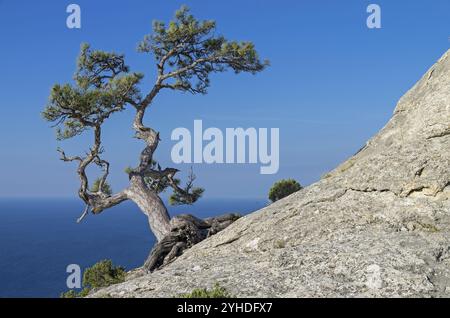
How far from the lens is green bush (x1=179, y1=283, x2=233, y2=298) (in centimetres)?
1023

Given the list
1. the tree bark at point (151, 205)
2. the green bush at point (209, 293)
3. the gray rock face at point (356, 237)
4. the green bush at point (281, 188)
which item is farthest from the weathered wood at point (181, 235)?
the green bush at point (281, 188)

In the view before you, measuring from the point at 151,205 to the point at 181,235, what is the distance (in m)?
4.29

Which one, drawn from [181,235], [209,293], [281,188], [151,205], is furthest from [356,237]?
[281,188]

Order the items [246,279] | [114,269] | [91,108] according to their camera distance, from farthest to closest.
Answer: [114,269]
[91,108]
[246,279]

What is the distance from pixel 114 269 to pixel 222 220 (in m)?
9.11

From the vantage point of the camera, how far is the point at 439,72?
18391 mm

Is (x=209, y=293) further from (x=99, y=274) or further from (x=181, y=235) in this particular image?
(x=99, y=274)

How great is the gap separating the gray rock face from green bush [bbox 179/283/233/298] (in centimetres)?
21

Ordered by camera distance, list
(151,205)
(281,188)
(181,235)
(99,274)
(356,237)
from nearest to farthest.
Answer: (356,237) → (181,235) → (151,205) → (99,274) → (281,188)

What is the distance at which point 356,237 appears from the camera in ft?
40.7

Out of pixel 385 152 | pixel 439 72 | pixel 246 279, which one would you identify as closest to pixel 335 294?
pixel 246 279

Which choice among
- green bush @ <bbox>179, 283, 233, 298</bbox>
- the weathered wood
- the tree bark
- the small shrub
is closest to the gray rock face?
green bush @ <bbox>179, 283, 233, 298</bbox>

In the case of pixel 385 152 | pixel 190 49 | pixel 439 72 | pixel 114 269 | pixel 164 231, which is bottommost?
pixel 114 269

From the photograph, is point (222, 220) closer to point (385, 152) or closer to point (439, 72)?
point (385, 152)
